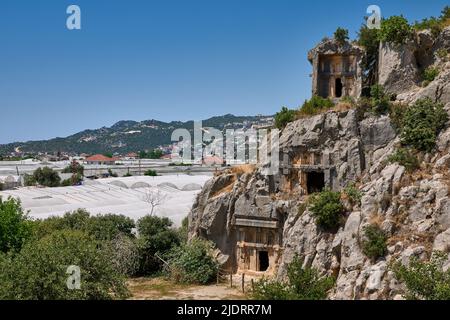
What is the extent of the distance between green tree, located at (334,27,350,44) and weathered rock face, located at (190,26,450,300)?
4.15 meters

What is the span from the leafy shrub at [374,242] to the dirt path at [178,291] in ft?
26.3

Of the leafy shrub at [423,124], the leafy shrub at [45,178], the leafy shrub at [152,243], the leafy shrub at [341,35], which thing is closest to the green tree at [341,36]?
the leafy shrub at [341,35]

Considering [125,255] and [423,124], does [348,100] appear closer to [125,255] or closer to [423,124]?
[423,124]

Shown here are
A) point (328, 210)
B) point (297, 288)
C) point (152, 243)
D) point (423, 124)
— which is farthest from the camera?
point (152, 243)

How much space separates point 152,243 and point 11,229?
31.0ft

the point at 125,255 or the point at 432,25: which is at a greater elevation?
the point at 432,25

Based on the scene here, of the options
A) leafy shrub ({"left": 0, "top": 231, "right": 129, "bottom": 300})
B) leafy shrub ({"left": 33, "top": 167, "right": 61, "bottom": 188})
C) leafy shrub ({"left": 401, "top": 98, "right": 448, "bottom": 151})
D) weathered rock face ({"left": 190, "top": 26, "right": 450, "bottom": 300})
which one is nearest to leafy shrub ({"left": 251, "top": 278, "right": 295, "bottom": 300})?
weathered rock face ({"left": 190, "top": 26, "right": 450, "bottom": 300})

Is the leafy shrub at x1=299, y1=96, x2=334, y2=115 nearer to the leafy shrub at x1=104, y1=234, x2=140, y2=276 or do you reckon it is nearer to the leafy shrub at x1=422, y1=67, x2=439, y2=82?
the leafy shrub at x1=422, y1=67, x2=439, y2=82

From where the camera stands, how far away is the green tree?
112ft

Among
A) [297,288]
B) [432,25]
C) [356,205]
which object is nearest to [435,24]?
[432,25]

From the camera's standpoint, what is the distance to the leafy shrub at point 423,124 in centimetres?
2533

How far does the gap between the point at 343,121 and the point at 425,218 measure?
9.66 metres

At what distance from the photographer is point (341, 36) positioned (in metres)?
34.3

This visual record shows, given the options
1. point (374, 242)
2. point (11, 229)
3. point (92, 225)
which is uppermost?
point (374, 242)
